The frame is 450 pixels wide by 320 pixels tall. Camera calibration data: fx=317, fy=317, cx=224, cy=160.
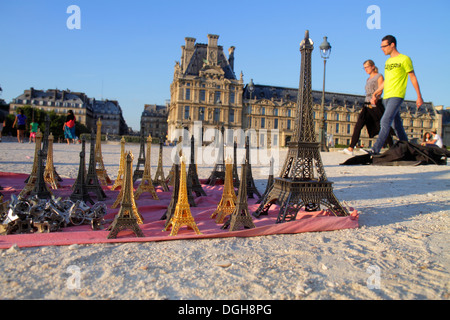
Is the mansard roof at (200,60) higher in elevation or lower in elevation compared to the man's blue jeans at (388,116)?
higher

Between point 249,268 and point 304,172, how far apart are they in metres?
2.69

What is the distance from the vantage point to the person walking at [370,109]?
10789 mm

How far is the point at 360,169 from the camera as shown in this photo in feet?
36.2

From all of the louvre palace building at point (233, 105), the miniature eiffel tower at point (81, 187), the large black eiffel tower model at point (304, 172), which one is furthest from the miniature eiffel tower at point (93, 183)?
the louvre palace building at point (233, 105)

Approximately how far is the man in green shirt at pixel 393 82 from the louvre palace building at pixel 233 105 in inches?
1561

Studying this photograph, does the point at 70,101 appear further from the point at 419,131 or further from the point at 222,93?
the point at 419,131

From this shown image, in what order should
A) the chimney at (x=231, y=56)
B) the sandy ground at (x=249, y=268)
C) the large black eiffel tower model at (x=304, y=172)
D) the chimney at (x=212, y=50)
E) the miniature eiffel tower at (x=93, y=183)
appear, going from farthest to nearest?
the chimney at (x=231, y=56) → the chimney at (x=212, y=50) → the miniature eiffel tower at (x=93, y=183) → the large black eiffel tower model at (x=304, y=172) → the sandy ground at (x=249, y=268)

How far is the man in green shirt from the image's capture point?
30.8 feet

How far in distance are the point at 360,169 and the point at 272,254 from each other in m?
9.06

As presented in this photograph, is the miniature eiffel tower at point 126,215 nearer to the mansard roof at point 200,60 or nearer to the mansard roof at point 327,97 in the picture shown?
the mansard roof at point 200,60

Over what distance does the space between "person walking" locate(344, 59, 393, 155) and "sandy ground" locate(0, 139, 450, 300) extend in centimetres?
721

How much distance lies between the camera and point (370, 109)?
1140 centimetres

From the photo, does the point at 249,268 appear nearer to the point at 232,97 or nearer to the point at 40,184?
the point at 40,184

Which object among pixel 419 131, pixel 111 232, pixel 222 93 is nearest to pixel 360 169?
pixel 111 232
